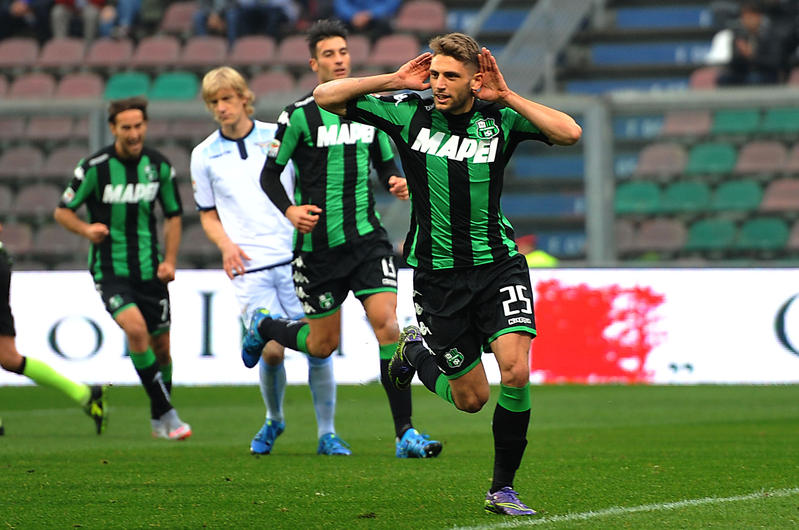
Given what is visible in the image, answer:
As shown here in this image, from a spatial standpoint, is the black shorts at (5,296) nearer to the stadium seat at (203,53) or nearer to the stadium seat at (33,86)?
the stadium seat at (203,53)

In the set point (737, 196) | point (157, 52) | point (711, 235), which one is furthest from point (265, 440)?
point (157, 52)

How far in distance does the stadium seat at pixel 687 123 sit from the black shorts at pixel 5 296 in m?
6.97

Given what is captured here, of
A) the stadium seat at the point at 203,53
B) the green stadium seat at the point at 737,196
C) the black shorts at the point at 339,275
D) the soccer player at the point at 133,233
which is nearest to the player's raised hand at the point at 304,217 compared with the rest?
the black shorts at the point at 339,275

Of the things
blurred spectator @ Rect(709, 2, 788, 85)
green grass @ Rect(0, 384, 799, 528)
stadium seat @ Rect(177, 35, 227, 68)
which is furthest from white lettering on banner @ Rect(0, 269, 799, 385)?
stadium seat @ Rect(177, 35, 227, 68)

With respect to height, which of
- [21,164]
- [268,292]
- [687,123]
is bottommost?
[268,292]

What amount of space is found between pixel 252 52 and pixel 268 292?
1005cm

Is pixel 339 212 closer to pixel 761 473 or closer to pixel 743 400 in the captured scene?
pixel 761 473

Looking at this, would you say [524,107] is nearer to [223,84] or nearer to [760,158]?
[223,84]

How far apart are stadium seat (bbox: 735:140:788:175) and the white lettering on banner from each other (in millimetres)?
1371

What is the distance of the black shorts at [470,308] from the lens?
4922 mm

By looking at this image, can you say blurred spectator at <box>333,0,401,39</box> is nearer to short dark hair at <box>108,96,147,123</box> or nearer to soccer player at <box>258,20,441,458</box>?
short dark hair at <box>108,96,147,123</box>

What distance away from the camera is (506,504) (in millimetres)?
4723

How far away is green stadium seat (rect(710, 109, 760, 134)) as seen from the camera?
12.7 meters

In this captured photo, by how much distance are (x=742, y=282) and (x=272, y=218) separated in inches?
222
